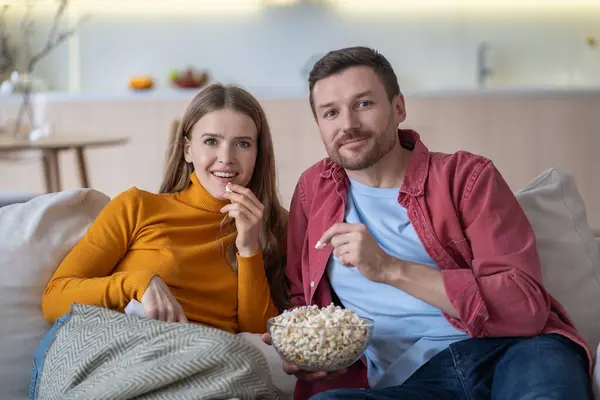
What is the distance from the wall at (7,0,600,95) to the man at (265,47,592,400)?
4244mm

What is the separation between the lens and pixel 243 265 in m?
1.94

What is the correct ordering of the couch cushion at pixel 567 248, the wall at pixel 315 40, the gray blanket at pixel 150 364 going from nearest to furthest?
1. the gray blanket at pixel 150 364
2. the couch cushion at pixel 567 248
3. the wall at pixel 315 40

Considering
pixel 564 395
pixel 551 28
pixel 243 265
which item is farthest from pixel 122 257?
pixel 551 28

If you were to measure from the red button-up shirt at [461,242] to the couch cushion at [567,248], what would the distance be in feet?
0.70

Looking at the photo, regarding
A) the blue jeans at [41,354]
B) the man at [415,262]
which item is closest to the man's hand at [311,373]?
the man at [415,262]

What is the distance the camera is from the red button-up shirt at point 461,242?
1.66 metres

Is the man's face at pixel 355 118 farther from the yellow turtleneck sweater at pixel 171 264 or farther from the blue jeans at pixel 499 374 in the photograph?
the blue jeans at pixel 499 374

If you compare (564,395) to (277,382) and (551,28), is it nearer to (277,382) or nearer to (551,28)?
(277,382)

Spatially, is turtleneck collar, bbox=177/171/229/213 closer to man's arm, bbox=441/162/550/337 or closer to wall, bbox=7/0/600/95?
man's arm, bbox=441/162/550/337

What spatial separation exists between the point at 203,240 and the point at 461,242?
0.64 m

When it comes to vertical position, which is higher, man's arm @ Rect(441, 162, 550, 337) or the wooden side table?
man's arm @ Rect(441, 162, 550, 337)

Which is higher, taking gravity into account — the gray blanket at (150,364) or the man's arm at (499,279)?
the man's arm at (499,279)

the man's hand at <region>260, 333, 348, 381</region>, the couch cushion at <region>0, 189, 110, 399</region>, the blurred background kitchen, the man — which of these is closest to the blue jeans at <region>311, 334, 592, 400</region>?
the man

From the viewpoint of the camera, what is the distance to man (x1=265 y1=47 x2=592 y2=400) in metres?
1.65
